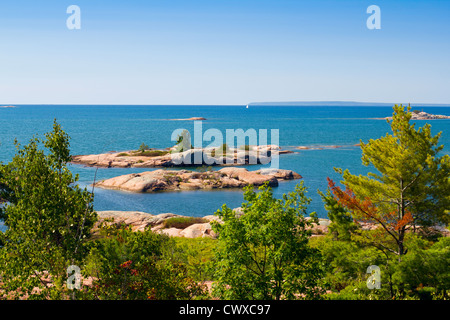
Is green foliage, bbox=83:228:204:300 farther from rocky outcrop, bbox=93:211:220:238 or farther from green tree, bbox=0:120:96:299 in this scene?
rocky outcrop, bbox=93:211:220:238

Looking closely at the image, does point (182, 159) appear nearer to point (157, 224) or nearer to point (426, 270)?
point (157, 224)

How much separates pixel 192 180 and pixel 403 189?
45.0m

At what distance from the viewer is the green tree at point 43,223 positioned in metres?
10.3

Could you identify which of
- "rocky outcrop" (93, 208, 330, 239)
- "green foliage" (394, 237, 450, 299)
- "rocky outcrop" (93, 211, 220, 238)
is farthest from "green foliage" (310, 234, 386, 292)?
"rocky outcrop" (93, 211, 220, 238)

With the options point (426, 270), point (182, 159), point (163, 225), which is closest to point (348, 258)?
point (426, 270)

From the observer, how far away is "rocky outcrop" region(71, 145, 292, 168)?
73875 mm

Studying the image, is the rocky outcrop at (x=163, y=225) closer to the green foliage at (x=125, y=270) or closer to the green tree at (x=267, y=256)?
the green foliage at (x=125, y=270)

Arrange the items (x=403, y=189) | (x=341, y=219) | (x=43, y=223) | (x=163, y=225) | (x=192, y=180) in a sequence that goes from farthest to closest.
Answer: (x=192, y=180)
(x=163, y=225)
(x=341, y=219)
(x=403, y=189)
(x=43, y=223)

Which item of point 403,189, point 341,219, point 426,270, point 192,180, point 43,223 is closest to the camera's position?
point 43,223

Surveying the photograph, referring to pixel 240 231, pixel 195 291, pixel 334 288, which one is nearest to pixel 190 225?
pixel 334 288

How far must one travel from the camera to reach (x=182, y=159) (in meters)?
73.3
